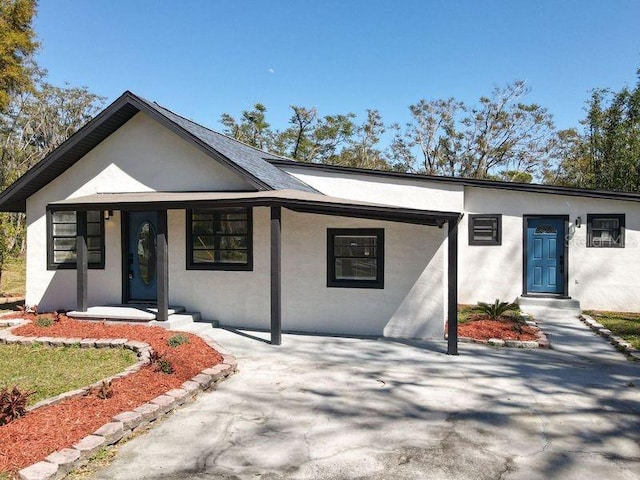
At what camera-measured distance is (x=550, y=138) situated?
1161 inches

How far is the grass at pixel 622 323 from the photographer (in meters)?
8.27

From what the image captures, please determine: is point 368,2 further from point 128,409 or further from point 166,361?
point 128,409

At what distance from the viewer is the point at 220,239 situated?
30.8ft

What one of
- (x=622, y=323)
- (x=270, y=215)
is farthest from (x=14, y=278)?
(x=622, y=323)

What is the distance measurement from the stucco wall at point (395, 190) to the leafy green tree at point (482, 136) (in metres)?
20.3

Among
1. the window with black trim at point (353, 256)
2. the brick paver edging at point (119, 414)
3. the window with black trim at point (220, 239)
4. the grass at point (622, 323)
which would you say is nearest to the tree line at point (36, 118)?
the window with black trim at point (220, 239)

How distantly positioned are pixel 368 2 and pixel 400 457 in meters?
17.0

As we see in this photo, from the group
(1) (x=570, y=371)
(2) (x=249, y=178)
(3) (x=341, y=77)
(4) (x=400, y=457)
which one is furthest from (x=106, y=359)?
(3) (x=341, y=77)

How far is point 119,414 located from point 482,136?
3057 centimetres

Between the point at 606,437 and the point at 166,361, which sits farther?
the point at 166,361

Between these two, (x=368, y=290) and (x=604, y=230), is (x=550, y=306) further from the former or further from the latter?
(x=368, y=290)

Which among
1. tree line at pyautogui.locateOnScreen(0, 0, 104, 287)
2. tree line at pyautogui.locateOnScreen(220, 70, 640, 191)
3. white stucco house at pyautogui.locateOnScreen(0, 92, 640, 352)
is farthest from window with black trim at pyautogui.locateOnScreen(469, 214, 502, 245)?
tree line at pyautogui.locateOnScreen(0, 0, 104, 287)

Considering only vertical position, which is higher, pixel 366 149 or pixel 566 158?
pixel 366 149

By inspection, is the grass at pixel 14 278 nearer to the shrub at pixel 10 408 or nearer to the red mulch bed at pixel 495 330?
the shrub at pixel 10 408
